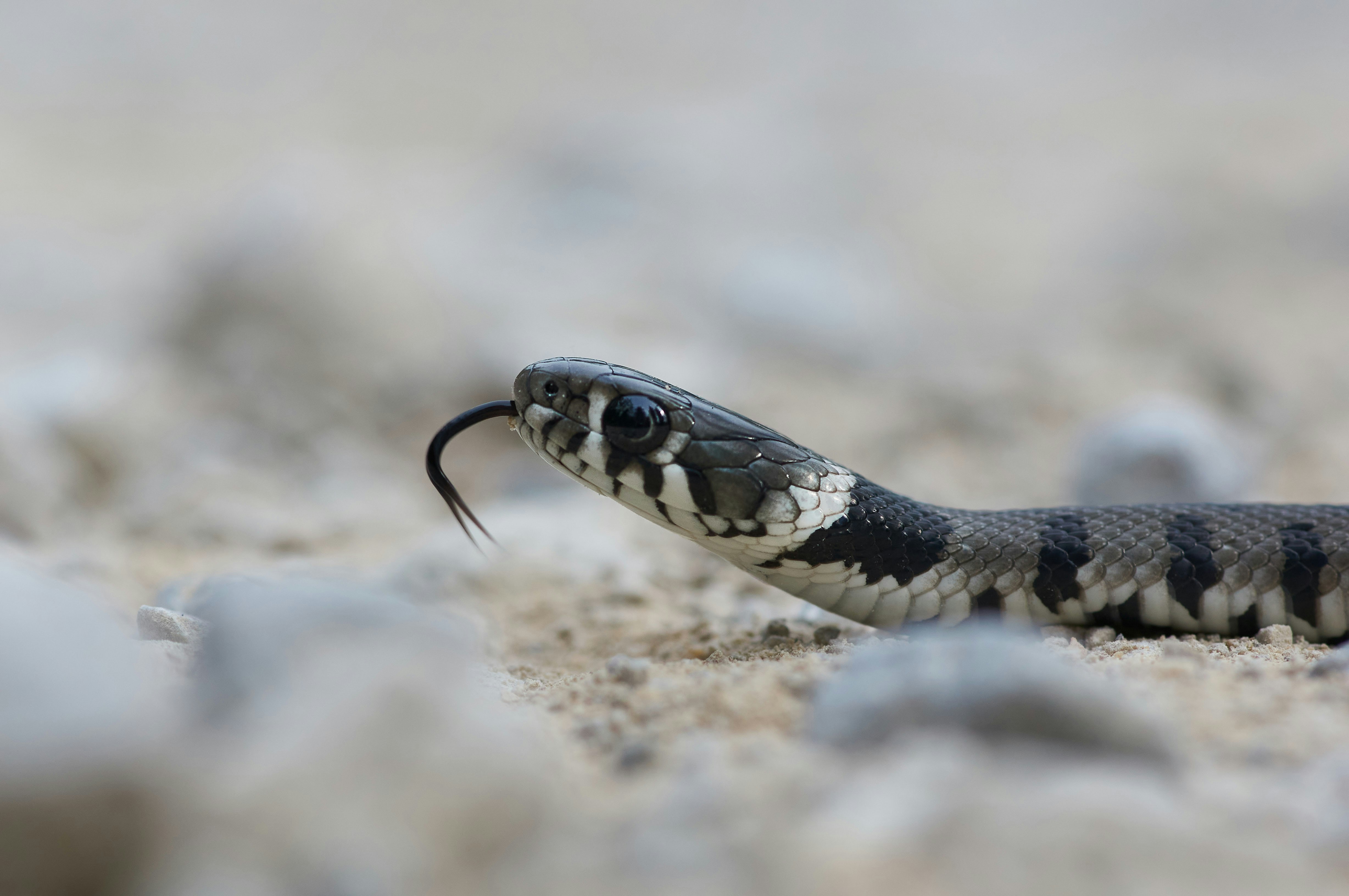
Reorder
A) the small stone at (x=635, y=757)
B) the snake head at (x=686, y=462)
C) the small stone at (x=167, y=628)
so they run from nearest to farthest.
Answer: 1. the small stone at (x=635, y=757)
2. the small stone at (x=167, y=628)
3. the snake head at (x=686, y=462)

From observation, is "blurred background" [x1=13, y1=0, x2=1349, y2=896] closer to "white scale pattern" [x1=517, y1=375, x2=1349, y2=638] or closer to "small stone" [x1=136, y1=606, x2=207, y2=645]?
"small stone" [x1=136, y1=606, x2=207, y2=645]

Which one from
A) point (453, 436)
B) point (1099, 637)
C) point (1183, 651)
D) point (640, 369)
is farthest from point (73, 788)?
point (640, 369)

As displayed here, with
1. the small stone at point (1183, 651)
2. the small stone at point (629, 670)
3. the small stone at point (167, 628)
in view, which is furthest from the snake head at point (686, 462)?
the small stone at point (167, 628)

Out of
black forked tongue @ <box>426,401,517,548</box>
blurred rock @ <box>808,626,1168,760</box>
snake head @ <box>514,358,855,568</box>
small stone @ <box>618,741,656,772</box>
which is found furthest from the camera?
black forked tongue @ <box>426,401,517,548</box>

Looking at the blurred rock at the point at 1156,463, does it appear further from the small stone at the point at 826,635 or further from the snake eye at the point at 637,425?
the snake eye at the point at 637,425

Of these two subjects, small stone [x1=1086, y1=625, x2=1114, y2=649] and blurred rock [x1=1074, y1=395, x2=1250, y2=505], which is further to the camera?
blurred rock [x1=1074, y1=395, x2=1250, y2=505]

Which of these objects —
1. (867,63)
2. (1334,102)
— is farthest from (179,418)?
(867,63)

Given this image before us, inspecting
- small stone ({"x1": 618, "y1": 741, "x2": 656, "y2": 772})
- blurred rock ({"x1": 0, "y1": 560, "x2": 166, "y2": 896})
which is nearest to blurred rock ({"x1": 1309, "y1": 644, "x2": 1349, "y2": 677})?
small stone ({"x1": 618, "y1": 741, "x2": 656, "y2": 772})
